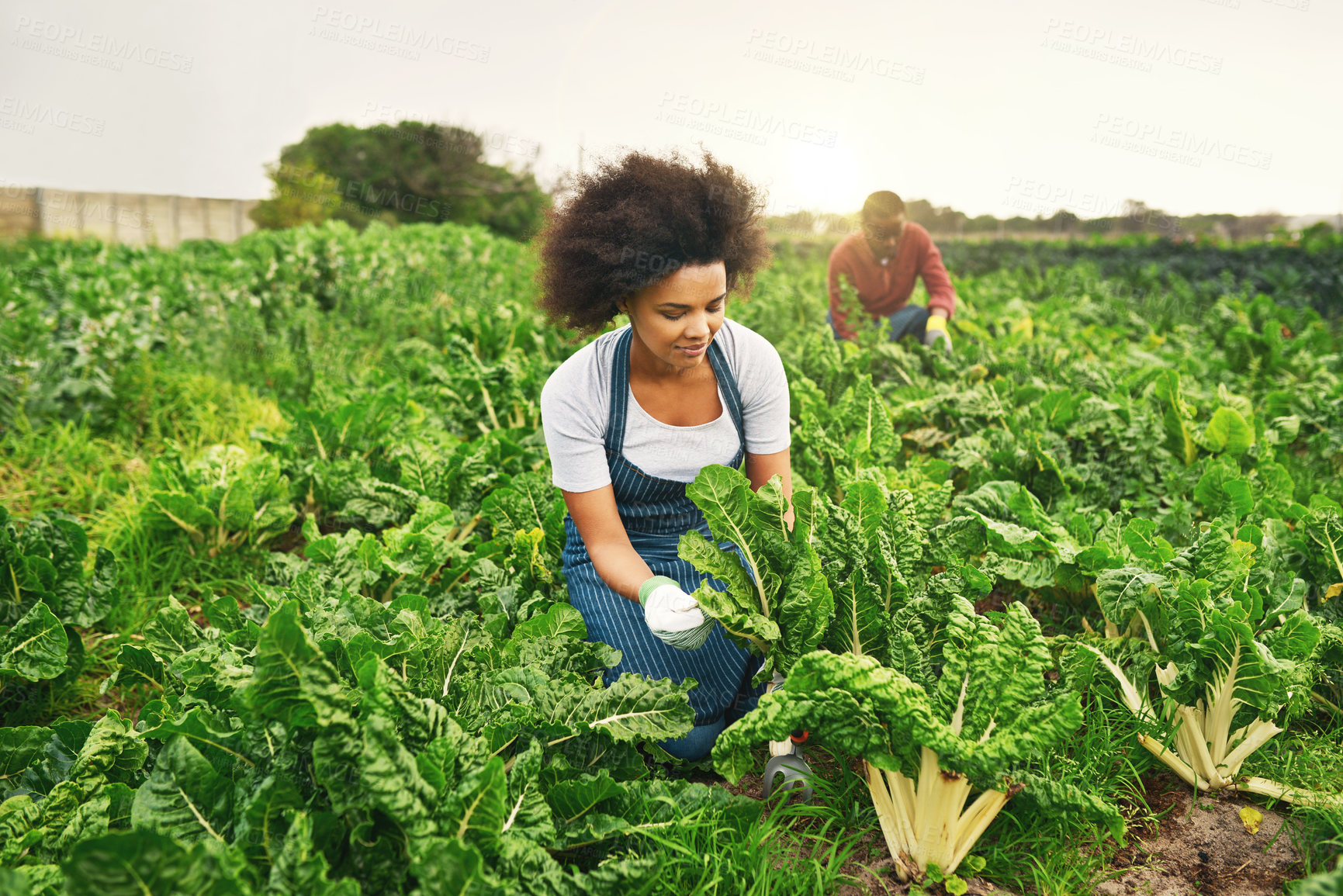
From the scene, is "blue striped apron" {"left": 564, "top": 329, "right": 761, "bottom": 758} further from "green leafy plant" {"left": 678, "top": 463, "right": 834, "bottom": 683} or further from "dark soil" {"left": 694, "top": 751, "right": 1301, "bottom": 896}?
"dark soil" {"left": 694, "top": 751, "right": 1301, "bottom": 896}

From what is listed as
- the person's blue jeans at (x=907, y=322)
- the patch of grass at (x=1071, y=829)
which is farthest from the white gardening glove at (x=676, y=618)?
the person's blue jeans at (x=907, y=322)

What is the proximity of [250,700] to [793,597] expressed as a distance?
104 cm

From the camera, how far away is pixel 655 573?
2260mm

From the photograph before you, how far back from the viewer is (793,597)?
1.67m

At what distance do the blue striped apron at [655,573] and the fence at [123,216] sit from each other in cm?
1067

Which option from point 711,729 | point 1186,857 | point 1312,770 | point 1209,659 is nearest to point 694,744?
point 711,729

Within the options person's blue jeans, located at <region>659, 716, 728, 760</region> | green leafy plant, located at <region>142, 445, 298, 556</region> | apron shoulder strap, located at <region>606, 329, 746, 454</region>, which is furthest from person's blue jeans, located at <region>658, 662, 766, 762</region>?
green leafy plant, located at <region>142, 445, 298, 556</region>

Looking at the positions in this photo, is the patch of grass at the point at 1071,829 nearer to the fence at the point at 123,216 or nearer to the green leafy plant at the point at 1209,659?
the green leafy plant at the point at 1209,659

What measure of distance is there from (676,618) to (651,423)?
2.10 feet

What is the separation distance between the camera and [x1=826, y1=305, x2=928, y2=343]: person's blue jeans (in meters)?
5.45

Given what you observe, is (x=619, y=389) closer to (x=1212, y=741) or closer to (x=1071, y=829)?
(x=1071, y=829)

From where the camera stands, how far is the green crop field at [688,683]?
139 cm

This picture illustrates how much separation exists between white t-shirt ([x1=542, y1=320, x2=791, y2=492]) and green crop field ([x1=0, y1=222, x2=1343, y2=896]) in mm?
376

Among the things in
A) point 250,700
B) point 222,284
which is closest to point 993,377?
point 250,700
